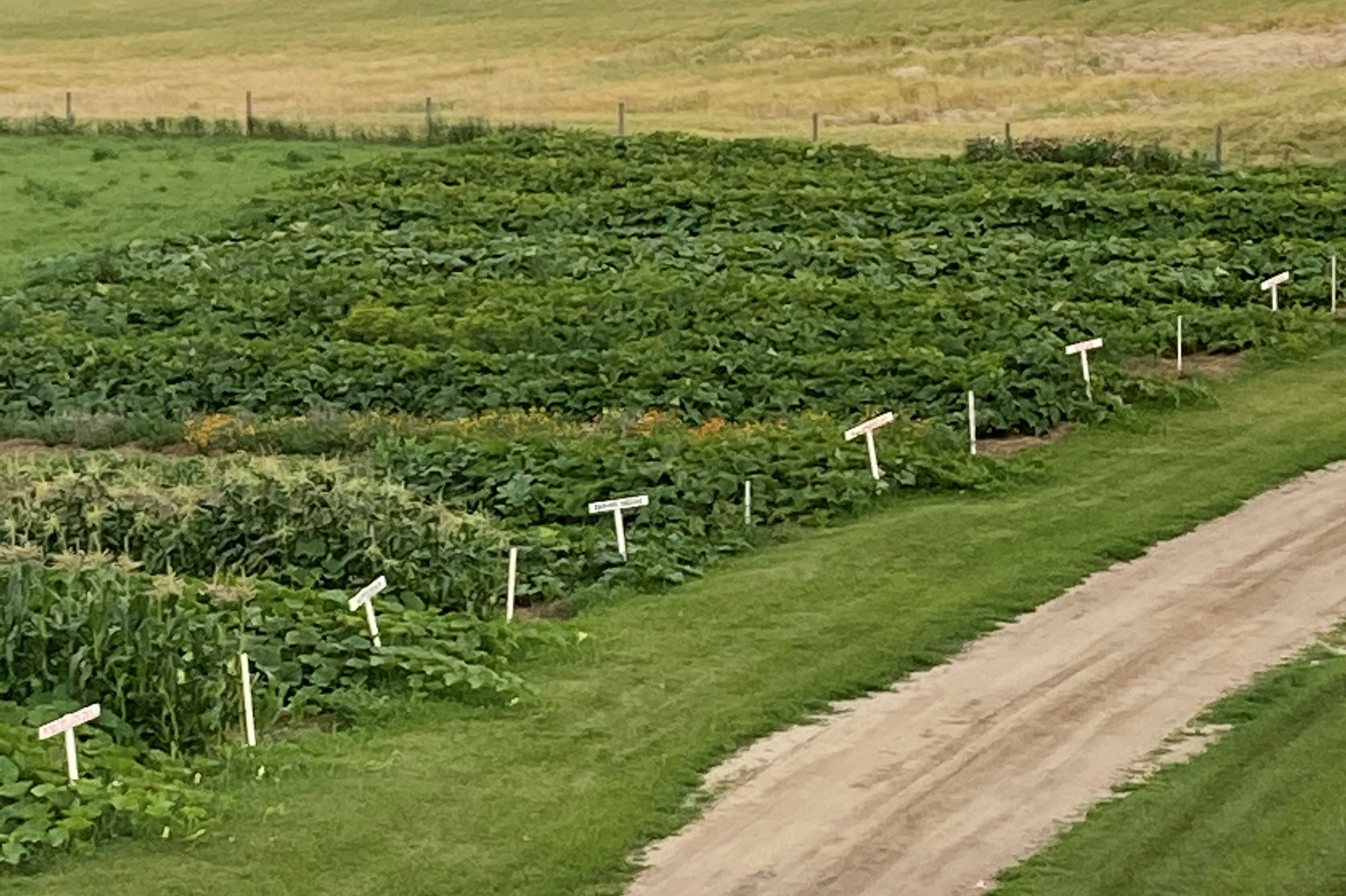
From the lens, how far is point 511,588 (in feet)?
62.1

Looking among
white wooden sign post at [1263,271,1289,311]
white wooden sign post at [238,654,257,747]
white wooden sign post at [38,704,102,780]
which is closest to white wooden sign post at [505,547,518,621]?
white wooden sign post at [238,654,257,747]

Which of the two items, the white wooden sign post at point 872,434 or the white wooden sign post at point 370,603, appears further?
the white wooden sign post at point 872,434

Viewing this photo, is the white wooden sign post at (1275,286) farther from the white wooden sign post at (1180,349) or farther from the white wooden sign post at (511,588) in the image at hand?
the white wooden sign post at (511,588)

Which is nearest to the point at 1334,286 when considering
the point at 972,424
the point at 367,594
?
the point at 972,424

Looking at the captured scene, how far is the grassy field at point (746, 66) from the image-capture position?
5519 centimetres

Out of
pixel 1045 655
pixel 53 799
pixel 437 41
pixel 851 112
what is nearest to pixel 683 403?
pixel 1045 655

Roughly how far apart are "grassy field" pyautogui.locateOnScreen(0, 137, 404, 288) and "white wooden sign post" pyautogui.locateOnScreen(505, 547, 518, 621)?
19.5m

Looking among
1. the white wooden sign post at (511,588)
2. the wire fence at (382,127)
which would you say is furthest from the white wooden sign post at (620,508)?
the wire fence at (382,127)

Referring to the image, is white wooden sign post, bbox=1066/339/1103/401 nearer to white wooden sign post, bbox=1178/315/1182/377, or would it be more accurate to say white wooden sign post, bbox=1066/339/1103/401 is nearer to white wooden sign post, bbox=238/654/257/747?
white wooden sign post, bbox=1178/315/1182/377

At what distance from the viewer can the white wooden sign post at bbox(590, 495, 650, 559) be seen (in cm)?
2020

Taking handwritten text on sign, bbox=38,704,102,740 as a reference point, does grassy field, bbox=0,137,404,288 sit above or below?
above

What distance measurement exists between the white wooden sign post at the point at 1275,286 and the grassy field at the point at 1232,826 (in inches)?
586

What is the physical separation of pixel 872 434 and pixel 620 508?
3.79 meters

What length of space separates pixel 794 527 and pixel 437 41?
57.6m
